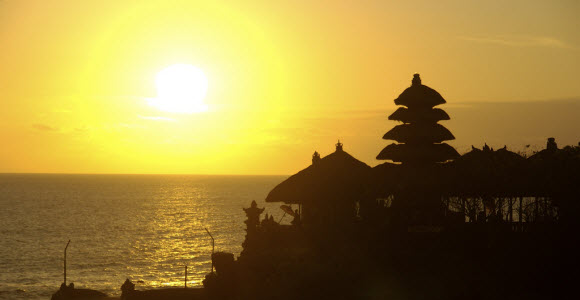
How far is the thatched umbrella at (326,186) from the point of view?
3022cm

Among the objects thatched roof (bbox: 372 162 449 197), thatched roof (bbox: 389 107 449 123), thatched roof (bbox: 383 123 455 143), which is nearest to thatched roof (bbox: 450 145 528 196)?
thatched roof (bbox: 372 162 449 197)

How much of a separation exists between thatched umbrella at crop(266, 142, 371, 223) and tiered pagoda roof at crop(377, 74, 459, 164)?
154 centimetres

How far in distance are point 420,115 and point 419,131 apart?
79 centimetres

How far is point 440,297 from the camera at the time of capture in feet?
87.5

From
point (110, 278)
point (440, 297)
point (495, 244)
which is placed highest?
point (495, 244)

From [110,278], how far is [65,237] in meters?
43.3

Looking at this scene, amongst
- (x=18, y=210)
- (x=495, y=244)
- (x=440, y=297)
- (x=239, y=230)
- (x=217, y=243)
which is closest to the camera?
(x=440, y=297)

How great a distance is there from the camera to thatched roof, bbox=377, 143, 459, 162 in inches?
1184

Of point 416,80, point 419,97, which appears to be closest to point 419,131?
point 419,97

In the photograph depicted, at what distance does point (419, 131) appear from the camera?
30328 mm

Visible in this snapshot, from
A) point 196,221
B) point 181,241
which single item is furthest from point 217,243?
point 196,221

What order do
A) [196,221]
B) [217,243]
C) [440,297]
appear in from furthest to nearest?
[196,221] → [217,243] → [440,297]

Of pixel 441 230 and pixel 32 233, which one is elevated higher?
pixel 441 230

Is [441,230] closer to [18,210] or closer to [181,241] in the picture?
[181,241]
